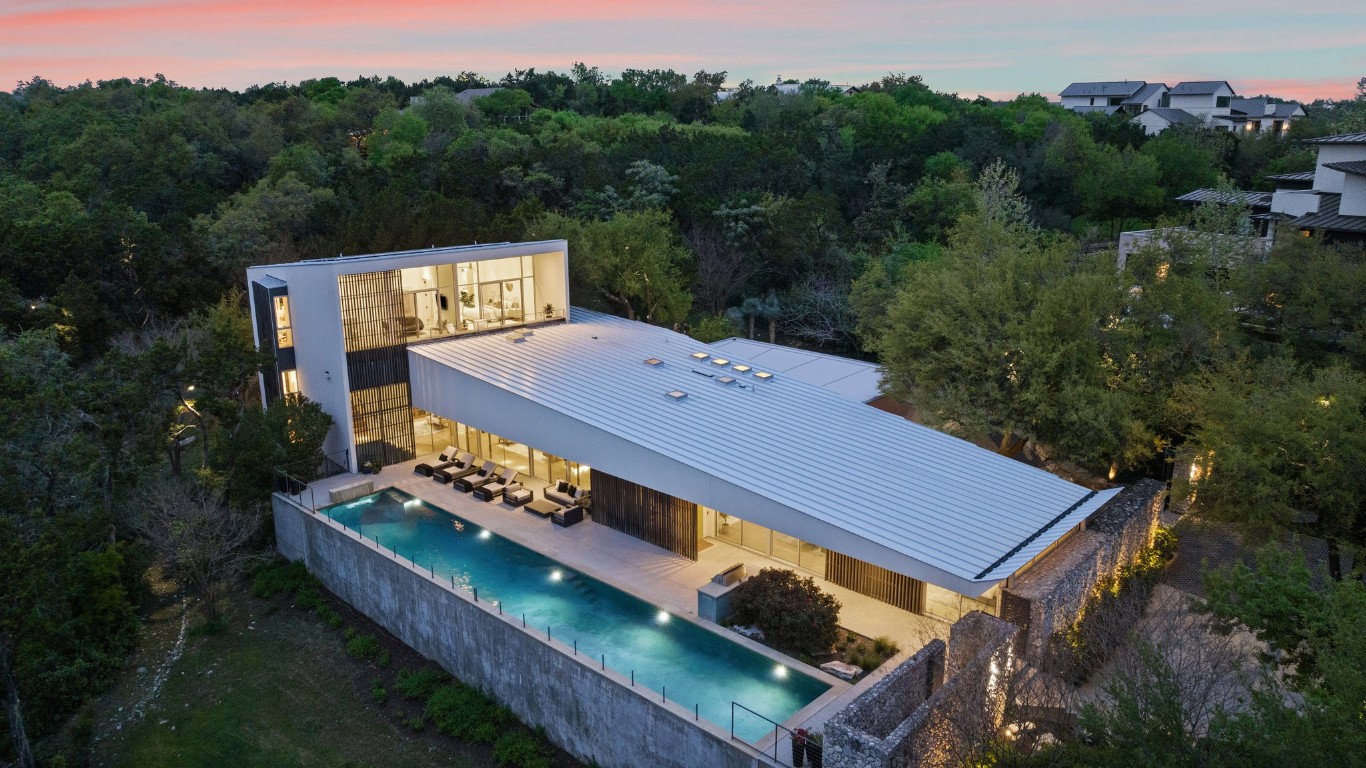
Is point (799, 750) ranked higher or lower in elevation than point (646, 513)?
lower

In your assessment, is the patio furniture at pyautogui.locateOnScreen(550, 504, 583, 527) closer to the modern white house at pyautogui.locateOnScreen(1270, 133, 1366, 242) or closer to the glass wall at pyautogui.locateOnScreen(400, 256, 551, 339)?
the glass wall at pyautogui.locateOnScreen(400, 256, 551, 339)

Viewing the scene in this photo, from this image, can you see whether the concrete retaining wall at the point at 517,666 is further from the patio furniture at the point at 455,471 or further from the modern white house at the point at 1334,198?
the modern white house at the point at 1334,198

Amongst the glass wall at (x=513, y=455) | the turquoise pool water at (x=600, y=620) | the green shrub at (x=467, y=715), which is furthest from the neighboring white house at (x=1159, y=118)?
the green shrub at (x=467, y=715)

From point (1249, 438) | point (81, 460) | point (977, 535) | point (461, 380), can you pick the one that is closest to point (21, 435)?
point (81, 460)

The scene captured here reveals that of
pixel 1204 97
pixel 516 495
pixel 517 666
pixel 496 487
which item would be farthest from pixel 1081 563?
pixel 1204 97

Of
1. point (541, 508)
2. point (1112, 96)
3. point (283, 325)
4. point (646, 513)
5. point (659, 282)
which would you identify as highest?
point (1112, 96)

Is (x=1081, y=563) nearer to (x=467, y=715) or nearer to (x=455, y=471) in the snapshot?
(x=467, y=715)

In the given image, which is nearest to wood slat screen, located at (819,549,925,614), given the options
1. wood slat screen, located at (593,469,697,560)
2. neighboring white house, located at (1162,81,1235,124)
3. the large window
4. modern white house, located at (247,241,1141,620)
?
modern white house, located at (247,241,1141,620)
